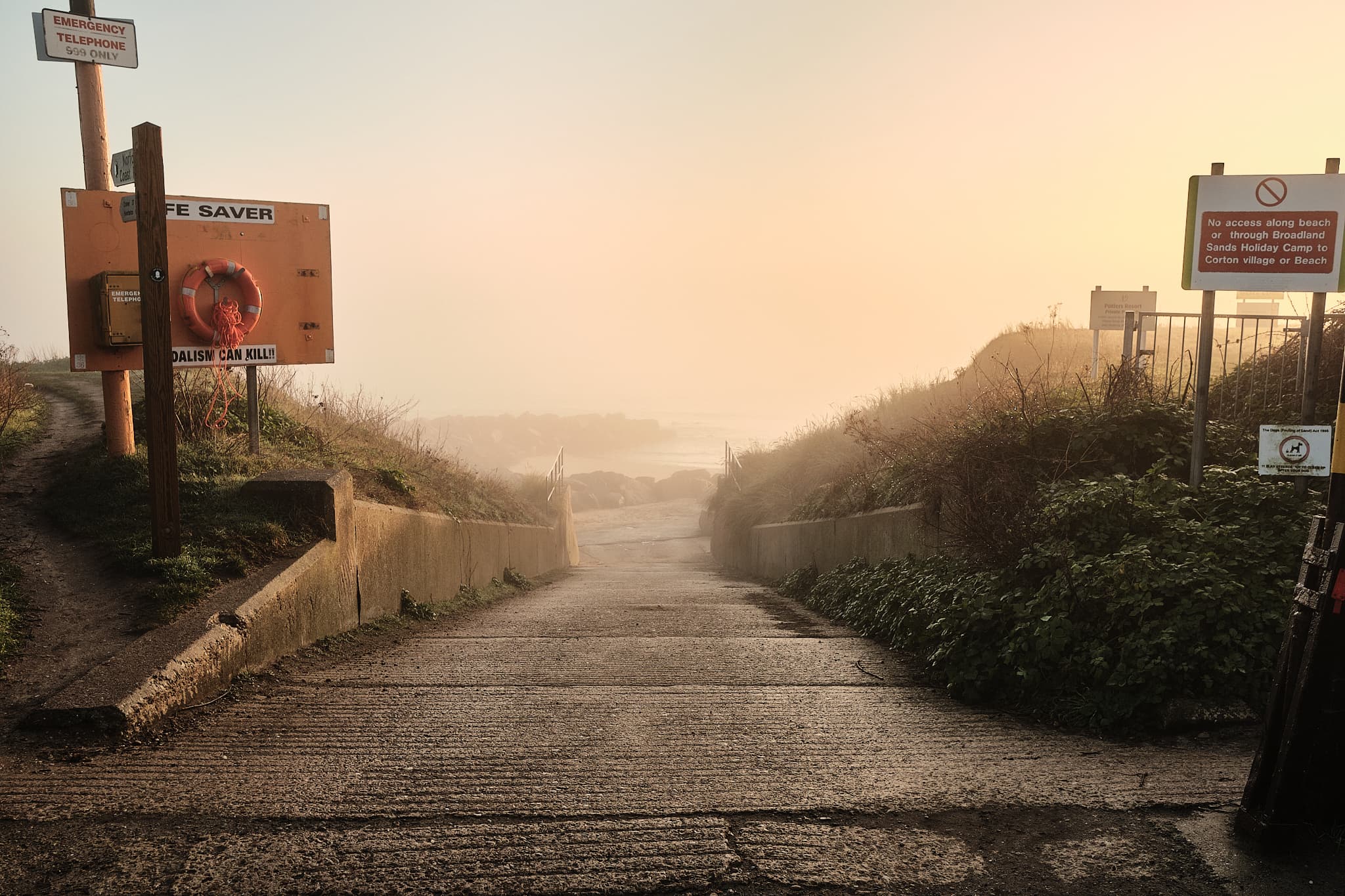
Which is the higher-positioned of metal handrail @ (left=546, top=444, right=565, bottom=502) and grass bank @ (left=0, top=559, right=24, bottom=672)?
grass bank @ (left=0, top=559, right=24, bottom=672)

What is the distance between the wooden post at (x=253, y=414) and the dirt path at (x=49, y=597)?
4.65 feet

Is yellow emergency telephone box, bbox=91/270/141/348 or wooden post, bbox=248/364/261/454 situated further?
wooden post, bbox=248/364/261/454

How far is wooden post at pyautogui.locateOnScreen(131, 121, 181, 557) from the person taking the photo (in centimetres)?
568

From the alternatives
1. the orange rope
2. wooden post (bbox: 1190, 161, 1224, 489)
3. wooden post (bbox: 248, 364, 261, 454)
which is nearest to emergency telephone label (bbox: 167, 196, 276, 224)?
the orange rope

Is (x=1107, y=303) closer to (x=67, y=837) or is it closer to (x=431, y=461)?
(x=431, y=461)

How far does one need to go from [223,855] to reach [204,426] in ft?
18.7

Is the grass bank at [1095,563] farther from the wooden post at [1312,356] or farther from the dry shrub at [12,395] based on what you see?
the dry shrub at [12,395]

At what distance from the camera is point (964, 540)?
671 centimetres

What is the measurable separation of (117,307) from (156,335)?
5.59 feet

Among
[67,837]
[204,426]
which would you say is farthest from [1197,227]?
[204,426]

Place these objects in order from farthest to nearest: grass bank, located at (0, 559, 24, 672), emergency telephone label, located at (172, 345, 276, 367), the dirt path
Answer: emergency telephone label, located at (172, 345, 276, 367), grass bank, located at (0, 559, 24, 672), the dirt path

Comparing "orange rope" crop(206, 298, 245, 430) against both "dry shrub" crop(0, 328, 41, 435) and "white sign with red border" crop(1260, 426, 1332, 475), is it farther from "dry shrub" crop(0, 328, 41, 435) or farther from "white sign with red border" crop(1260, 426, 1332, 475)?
"white sign with red border" crop(1260, 426, 1332, 475)

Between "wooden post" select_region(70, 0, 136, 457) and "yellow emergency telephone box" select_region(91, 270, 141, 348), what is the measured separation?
1.06 ft

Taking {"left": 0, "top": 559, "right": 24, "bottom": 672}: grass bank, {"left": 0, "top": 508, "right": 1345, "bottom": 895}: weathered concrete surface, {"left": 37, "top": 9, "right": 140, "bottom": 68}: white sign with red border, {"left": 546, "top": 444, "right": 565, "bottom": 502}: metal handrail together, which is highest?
{"left": 37, "top": 9, "right": 140, "bottom": 68}: white sign with red border
